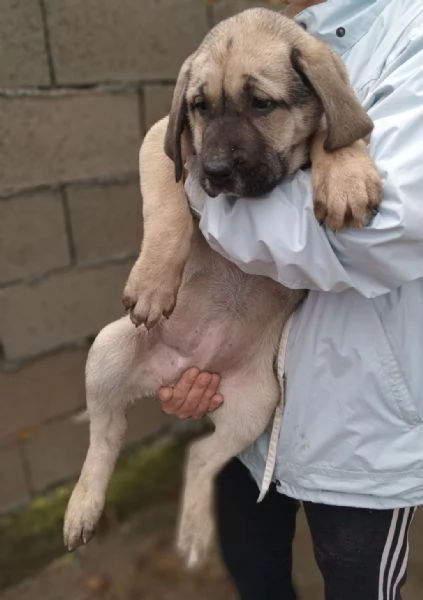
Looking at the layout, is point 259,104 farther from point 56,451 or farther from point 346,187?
point 56,451

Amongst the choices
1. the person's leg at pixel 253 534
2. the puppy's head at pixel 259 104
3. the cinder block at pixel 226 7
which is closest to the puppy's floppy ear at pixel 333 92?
the puppy's head at pixel 259 104

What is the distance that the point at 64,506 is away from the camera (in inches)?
129

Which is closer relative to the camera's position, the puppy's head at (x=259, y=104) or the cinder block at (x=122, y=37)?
the puppy's head at (x=259, y=104)

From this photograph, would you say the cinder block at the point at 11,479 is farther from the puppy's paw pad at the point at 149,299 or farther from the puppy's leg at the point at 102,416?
the puppy's paw pad at the point at 149,299

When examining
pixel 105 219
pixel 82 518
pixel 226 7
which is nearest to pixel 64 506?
pixel 82 518

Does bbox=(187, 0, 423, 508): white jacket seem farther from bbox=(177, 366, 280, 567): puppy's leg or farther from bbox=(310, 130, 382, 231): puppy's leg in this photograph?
bbox=(177, 366, 280, 567): puppy's leg

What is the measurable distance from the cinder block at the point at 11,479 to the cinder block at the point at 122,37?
1.71 metres

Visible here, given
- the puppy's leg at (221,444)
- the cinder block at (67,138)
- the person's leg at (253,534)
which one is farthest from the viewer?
the cinder block at (67,138)

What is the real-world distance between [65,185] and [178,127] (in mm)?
1215

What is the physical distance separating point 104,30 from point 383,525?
2.27m

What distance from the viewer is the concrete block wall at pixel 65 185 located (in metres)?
2.69

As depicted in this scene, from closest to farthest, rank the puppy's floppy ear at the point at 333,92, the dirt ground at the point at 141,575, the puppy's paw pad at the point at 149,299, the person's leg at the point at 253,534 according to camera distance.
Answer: the puppy's floppy ear at the point at 333,92 < the puppy's paw pad at the point at 149,299 < the person's leg at the point at 253,534 < the dirt ground at the point at 141,575

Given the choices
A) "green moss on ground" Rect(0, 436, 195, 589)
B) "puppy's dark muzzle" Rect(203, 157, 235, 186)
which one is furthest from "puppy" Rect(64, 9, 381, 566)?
"green moss on ground" Rect(0, 436, 195, 589)

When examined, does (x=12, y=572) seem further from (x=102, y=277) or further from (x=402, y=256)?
(x=402, y=256)
